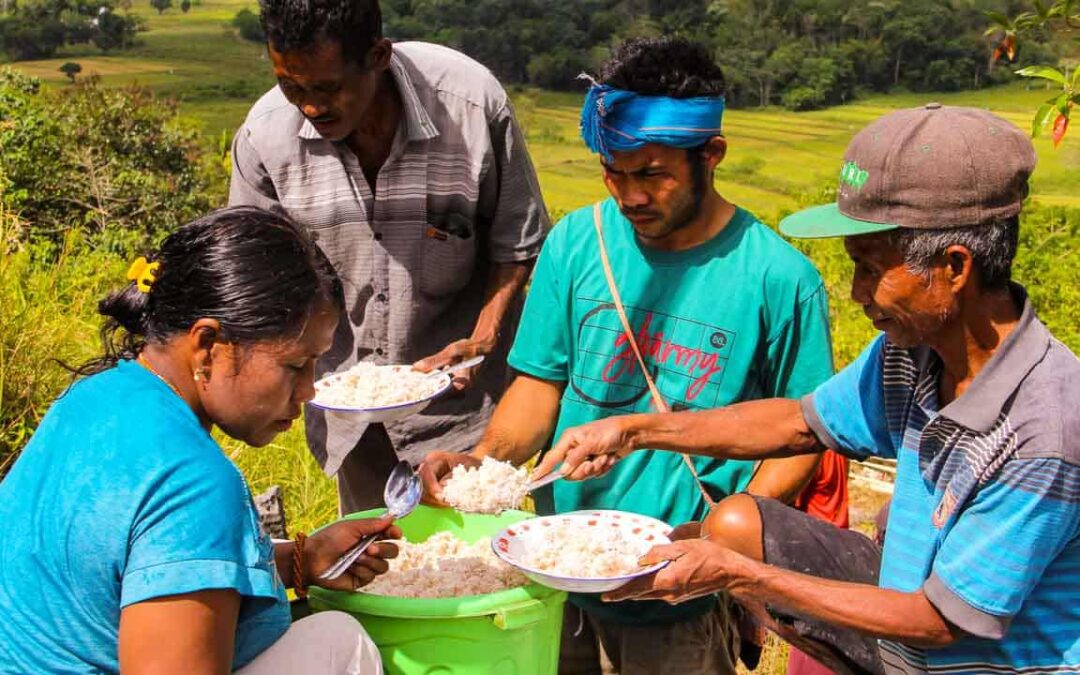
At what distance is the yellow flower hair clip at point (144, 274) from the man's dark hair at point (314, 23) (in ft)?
3.81

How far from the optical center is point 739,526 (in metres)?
2.70

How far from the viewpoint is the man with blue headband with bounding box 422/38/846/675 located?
2959 mm

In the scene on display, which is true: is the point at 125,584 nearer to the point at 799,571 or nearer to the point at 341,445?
the point at 799,571

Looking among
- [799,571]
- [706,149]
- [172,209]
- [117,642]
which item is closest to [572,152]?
[172,209]

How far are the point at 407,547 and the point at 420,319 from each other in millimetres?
998

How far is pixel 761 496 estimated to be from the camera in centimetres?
288

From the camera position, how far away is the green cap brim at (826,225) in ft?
7.50

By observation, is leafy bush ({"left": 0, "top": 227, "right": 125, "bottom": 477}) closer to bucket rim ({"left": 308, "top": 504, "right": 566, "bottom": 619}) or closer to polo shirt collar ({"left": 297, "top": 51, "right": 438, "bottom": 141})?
polo shirt collar ({"left": 297, "top": 51, "right": 438, "bottom": 141})

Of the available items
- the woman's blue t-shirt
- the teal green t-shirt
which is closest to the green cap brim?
the teal green t-shirt

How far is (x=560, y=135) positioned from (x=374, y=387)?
20.7 ft

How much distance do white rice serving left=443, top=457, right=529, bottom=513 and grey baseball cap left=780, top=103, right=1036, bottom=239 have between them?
97 cm

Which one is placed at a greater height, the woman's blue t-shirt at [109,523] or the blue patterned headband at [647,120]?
the blue patterned headband at [647,120]

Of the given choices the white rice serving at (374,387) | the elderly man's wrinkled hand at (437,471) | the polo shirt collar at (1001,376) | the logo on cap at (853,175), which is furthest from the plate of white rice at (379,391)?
the polo shirt collar at (1001,376)

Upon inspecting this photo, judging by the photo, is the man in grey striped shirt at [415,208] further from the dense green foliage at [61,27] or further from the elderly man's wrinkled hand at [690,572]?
the dense green foliage at [61,27]
